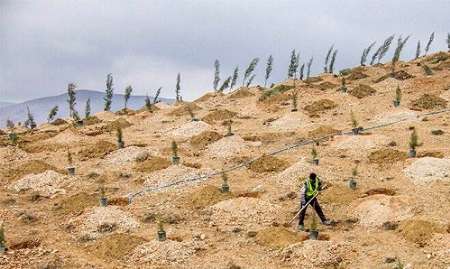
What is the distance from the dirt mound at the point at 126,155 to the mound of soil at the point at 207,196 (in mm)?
8669

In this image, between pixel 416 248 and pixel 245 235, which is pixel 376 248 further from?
pixel 245 235

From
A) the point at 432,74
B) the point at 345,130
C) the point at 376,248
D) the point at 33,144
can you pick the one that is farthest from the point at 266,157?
the point at 432,74

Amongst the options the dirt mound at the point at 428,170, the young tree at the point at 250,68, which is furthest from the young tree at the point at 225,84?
the dirt mound at the point at 428,170

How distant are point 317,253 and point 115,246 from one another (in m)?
7.77

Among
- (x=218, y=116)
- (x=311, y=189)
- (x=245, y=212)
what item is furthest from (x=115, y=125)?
(x=311, y=189)

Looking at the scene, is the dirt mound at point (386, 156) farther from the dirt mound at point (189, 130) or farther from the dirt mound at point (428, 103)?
the dirt mound at point (189, 130)

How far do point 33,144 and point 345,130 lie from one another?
23.1m

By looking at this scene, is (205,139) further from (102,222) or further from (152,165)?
(102,222)

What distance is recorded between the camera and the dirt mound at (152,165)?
3325cm

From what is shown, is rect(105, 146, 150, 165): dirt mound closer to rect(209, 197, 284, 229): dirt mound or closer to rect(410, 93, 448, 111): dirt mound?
rect(209, 197, 284, 229): dirt mound

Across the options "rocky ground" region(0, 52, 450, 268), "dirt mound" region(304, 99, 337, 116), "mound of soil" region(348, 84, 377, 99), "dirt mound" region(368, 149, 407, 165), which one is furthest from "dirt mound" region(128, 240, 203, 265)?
"mound of soil" region(348, 84, 377, 99)

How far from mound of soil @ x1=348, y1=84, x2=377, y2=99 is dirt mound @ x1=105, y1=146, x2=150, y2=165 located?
2338 centimetres

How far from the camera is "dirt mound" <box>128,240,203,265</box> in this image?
67.3 ft

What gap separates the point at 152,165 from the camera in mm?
33688
